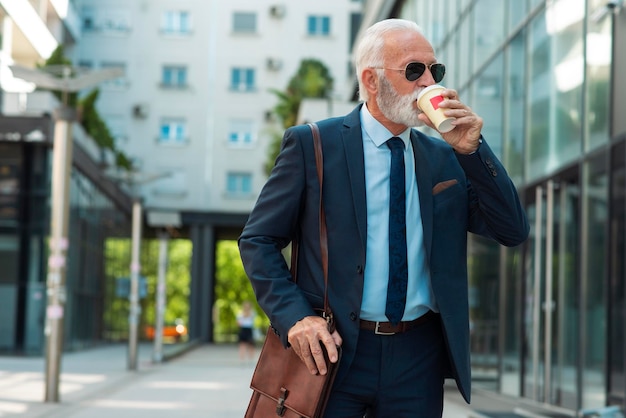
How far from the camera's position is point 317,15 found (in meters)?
51.0

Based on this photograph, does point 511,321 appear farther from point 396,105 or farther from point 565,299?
point 396,105

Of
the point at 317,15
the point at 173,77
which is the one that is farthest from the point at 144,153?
the point at 317,15

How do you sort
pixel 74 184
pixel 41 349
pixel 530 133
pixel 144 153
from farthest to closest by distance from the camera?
1. pixel 144 153
2. pixel 74 184
3. pixel 41 349
4. pixel 530 133

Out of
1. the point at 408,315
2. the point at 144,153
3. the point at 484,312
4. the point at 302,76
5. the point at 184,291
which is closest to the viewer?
the point at 408,315

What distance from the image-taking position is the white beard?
322 cm

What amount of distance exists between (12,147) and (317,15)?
2413 centimetres

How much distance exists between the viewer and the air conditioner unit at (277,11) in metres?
50.6

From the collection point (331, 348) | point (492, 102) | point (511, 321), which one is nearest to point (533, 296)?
point (511, 321)

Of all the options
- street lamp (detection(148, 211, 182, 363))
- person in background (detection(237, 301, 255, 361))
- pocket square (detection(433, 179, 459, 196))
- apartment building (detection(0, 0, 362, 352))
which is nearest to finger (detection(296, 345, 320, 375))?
pocket square (detection(433, 179, 459, 196))

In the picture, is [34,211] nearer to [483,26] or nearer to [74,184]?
[74,184]

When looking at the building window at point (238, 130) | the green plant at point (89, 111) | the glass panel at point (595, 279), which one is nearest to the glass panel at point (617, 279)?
the glass panel at point (595, 279)

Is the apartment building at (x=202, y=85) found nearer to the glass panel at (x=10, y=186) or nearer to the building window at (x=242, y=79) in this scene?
the building window at (x=242, y=79)

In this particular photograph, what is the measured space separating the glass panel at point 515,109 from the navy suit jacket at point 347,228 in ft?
41.6

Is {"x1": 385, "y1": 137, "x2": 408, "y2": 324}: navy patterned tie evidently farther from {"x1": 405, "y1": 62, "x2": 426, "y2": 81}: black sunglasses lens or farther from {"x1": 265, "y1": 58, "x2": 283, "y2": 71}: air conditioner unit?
{"x1": 265, "y1": 58, "x2": 283, "y2": 71}: air conditioner unit
